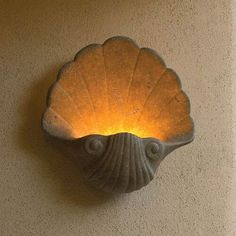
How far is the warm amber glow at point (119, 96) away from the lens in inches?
36.0

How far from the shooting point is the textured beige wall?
35.8 inches

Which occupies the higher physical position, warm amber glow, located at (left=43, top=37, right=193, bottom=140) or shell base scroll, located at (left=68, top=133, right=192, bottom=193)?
warm amber glow, located at (left=43, top=37, right=193, bottom=140)

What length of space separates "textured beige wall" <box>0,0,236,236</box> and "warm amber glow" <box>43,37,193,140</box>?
0.18ft

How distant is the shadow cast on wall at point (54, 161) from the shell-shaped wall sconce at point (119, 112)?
0.04 meters


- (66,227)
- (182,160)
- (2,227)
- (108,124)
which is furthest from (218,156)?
(2,227)

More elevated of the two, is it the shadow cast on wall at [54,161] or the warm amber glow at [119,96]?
the warm amber glow at [119,96]

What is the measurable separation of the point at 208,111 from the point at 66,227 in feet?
1.45

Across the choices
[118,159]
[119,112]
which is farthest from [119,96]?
[118,159]

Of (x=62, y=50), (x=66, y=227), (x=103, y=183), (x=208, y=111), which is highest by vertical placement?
(x=62, y=50)

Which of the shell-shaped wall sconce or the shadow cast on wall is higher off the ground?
the shell-shaped wall sconce

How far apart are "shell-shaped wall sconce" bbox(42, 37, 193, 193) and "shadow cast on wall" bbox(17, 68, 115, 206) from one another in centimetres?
4

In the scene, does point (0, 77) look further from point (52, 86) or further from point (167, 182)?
point (167, 182)

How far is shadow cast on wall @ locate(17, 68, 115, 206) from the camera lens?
3.00ft

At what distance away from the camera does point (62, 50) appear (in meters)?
0.97
